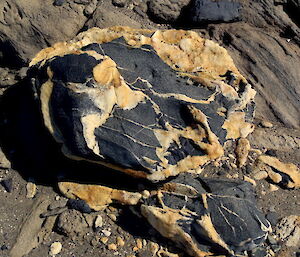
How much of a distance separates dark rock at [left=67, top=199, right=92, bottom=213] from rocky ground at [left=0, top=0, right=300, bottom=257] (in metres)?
0.01

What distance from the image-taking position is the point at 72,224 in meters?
4.01

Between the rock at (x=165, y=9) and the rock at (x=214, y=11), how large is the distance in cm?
18

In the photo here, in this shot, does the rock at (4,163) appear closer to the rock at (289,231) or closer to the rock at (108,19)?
the rock at (108,19)

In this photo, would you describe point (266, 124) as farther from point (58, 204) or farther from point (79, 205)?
point (58, 204)

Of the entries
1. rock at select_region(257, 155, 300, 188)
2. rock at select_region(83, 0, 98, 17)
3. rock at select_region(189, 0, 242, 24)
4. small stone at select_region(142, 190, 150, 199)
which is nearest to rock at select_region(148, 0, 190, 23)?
rock at select_region(189, 0, 242, 24)

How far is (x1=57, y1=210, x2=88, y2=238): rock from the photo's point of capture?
13.1 feet

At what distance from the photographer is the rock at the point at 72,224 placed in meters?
3.98

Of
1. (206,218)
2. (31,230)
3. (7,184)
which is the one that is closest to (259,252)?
(206,218)

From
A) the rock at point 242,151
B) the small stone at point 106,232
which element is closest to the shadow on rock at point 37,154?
the small stone at point 106,232

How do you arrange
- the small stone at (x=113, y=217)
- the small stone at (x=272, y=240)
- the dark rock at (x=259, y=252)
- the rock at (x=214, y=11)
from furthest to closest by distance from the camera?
1. the rock at (x=214, y=11)
2. the small stone at (x=113, y=217)
3. the small stone at (x=272, y=240)
4. the dark rock at (x=259, y=252)

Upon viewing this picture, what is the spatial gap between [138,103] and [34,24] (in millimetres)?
2006

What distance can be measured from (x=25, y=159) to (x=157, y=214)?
1.48m

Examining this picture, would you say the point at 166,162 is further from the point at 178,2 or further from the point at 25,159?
the point at 178,2

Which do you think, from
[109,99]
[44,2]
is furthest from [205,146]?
[44,2]
